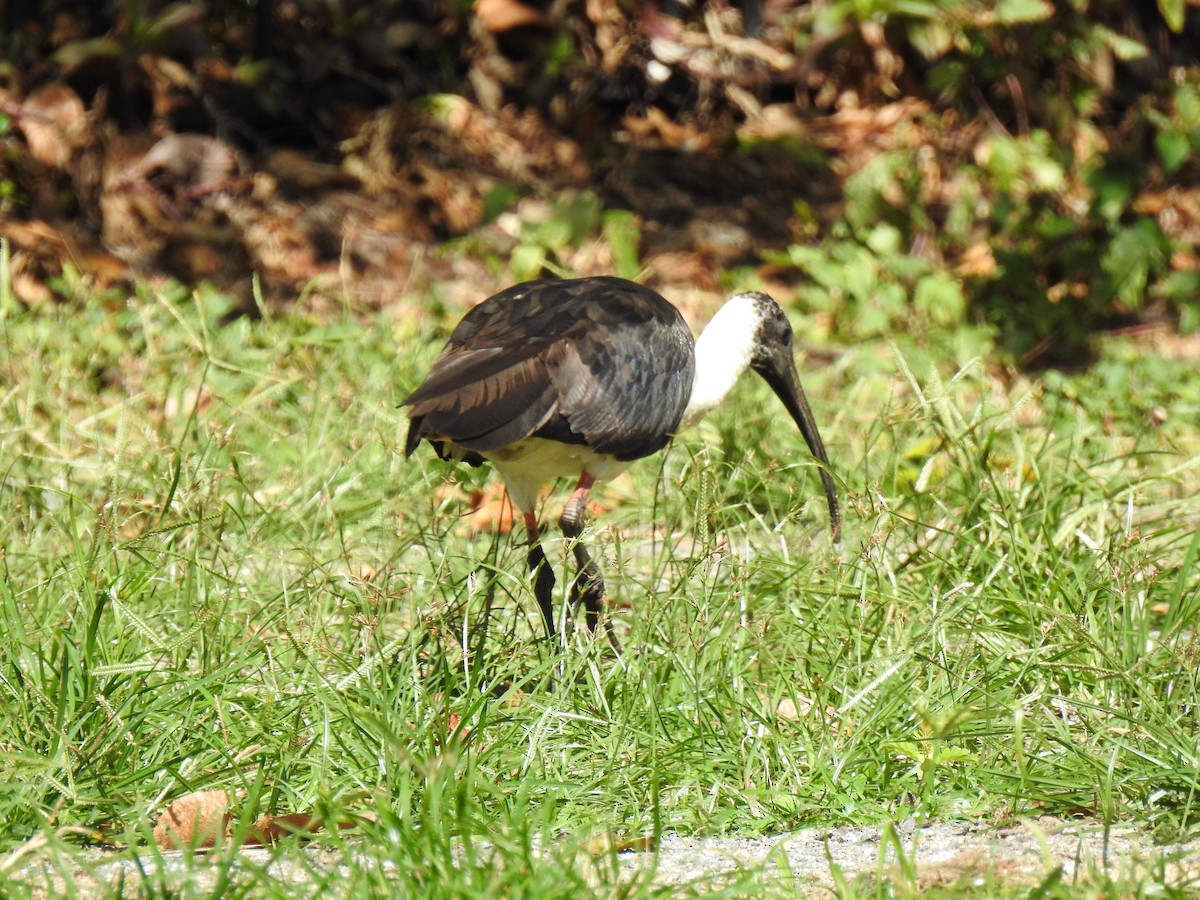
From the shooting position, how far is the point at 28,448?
5117 mm

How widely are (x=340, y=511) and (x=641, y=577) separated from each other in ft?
3.04

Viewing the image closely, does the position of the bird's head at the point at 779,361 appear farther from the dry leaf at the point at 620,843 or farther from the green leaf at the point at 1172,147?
the green leaf at the point at 1172,147

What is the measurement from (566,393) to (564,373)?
5 centimetres

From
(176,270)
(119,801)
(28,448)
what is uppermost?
(119,801)

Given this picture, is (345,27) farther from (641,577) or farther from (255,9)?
(641,577)

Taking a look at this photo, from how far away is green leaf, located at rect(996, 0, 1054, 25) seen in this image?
7770 mm

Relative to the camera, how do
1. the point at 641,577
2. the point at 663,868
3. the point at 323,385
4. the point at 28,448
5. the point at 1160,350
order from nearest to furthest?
the point at 663,868 → the point at 641,577 → the point at 28,448 → the point at 323,385 → the point at 1160,350

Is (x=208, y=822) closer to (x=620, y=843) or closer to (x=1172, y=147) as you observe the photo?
(x=620, y=843)

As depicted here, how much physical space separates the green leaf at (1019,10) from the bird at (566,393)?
3.71 meters

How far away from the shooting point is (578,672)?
3637mm

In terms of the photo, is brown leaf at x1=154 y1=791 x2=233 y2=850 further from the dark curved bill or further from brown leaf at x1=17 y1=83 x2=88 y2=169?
brown leaf at x1=17 y1=83 x2=88 y2=169

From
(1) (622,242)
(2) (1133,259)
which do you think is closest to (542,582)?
(1) (622,242)

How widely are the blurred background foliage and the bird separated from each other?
8.74 feet

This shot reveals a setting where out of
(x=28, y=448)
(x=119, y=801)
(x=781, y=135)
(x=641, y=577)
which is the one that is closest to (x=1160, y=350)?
(x=781, y=135)
